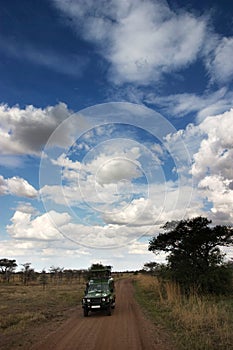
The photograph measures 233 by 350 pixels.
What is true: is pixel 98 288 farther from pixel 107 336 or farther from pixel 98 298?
pixel 107 336

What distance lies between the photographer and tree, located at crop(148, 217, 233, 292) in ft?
91.9

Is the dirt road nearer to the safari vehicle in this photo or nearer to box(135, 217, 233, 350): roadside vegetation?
the safari vehicle

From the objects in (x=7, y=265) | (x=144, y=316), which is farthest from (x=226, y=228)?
(x=7, y=265)

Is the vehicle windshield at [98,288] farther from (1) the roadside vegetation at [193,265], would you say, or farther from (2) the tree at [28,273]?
(2) the tree at [28,273]

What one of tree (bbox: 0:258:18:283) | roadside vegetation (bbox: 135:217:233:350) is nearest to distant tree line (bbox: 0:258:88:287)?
tree (bbox: 0:258:18:283)

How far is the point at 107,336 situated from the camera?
12562 mm

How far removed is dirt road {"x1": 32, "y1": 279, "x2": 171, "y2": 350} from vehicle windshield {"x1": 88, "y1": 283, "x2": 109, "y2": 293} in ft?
11.2

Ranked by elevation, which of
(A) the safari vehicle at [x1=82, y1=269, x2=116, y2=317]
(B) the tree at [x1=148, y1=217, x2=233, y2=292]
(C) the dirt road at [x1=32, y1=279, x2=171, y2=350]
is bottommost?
(C) the dirt road at [x1=32, y1=279, x2=171, y2=350]

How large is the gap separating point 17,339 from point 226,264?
20855 millimetres

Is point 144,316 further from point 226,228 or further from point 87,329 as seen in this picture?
point 226,228

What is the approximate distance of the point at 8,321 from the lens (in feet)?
57.2

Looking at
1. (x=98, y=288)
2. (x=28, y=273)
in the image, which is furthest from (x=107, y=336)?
(x=28, y=273)

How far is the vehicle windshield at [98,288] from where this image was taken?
67.6 ft

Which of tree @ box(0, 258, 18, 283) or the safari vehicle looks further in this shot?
tree @ box(0, 258, 18, 283)
